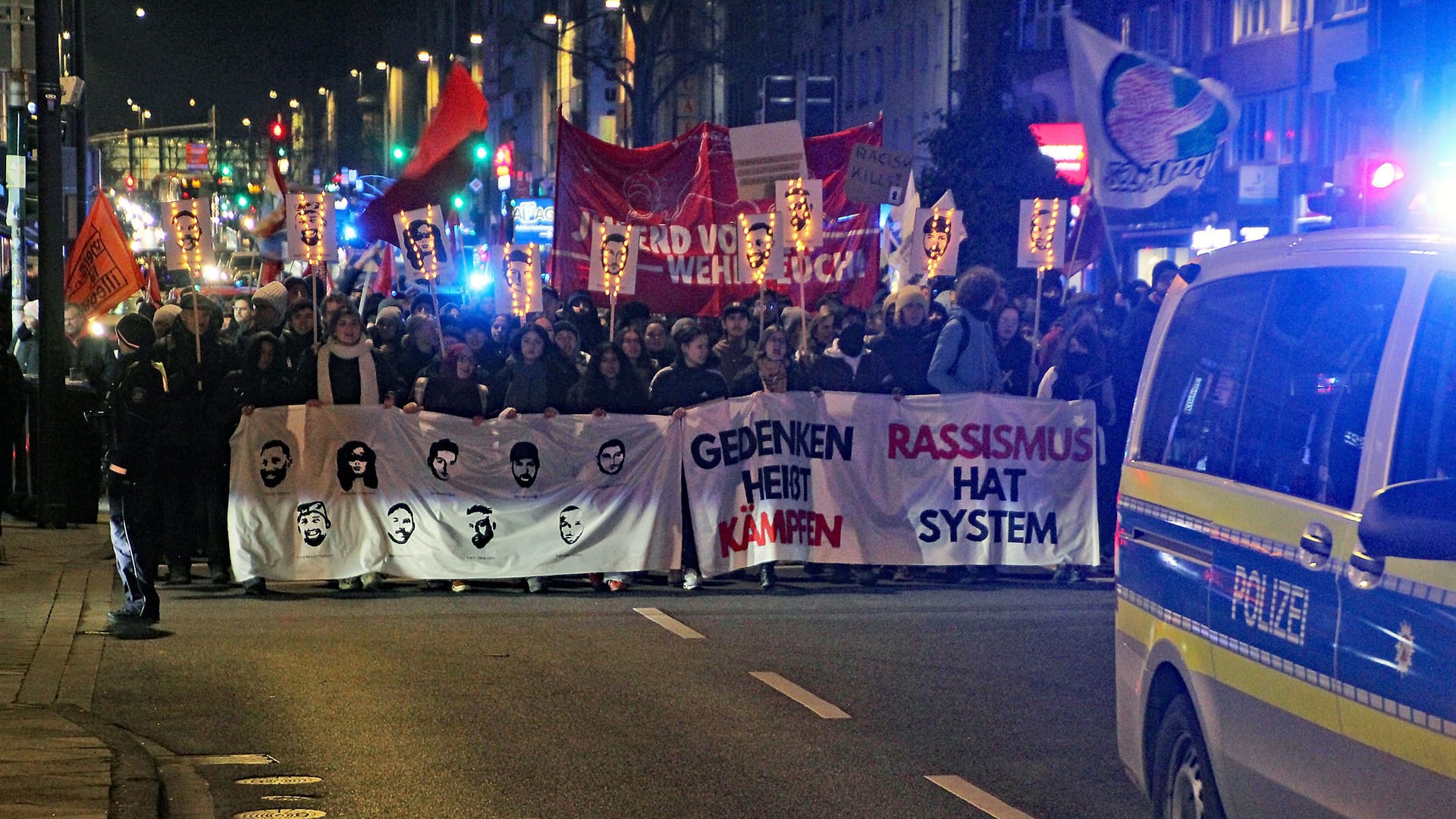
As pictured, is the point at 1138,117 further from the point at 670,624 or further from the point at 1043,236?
the point at 670,624

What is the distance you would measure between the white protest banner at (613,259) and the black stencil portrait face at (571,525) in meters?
6.48

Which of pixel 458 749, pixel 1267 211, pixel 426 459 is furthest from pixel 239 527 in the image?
pixel 1267 211

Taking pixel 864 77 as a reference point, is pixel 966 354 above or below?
below

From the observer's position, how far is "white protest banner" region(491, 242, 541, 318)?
22.8 meters

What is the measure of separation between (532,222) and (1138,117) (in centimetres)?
5282

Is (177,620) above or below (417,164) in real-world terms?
below

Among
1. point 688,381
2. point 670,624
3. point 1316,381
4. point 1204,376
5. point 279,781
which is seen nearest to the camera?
point 1316,381

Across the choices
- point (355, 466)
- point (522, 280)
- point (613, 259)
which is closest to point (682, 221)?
point (613, 259)

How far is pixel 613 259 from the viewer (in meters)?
21.3

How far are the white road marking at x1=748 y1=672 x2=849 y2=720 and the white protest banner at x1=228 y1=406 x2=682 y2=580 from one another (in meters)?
4.03

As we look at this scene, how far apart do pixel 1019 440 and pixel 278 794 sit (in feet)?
26.8

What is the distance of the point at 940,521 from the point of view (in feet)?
48.5

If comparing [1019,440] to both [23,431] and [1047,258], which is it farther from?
[23,431]

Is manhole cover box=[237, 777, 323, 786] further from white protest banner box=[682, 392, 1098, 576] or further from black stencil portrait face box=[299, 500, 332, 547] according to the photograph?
white protest banner box=[682, 392, 1098, 576]
